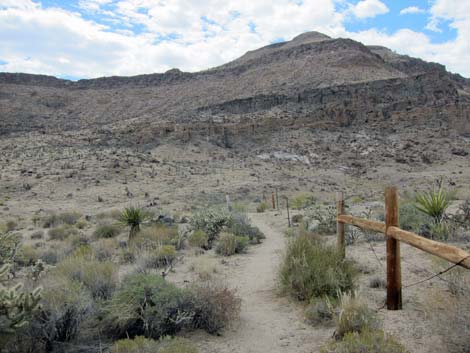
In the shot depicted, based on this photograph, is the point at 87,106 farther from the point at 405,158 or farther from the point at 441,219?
the point at 441,219

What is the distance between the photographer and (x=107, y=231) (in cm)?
1519

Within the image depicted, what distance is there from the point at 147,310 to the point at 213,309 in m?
0.94

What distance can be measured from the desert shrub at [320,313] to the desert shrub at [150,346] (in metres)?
1.90

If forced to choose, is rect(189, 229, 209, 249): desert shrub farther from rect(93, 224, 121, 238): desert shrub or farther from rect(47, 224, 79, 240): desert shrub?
→ rect(47, 224, 79, 240): desert shrub

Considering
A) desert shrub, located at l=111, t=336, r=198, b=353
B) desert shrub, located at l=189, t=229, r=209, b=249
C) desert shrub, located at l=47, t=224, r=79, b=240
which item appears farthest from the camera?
desert shrub, located at l=47, t=224, r=79, b=240

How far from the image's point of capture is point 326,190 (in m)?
34.9

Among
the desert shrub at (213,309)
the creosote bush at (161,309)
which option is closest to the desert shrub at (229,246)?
the creosote bush at (161,309)

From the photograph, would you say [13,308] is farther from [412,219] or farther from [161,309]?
[412,219]

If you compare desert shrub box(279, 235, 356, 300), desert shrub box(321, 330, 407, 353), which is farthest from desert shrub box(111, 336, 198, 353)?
desert shrub box(279, 235, 356, 300)

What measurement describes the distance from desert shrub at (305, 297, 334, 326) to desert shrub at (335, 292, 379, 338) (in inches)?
19.2

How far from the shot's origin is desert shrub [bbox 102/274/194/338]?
539 centimetres

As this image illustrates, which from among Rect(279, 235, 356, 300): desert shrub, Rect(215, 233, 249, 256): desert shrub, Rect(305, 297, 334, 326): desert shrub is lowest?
Rect(215, 233, 249, 256): desert shrub

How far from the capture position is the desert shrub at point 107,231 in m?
14.9

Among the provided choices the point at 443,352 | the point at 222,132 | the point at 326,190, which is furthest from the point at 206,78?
the point at 443,352
